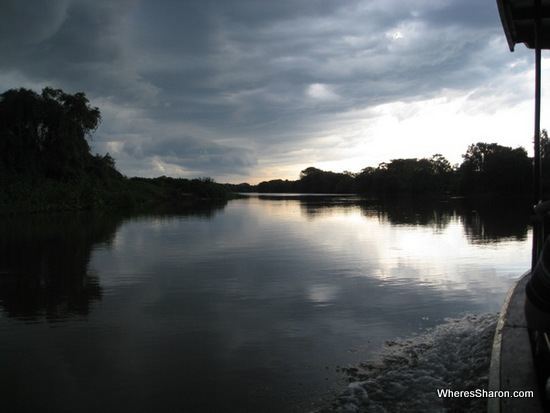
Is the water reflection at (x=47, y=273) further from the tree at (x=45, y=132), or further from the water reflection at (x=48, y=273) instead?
the tree at (x=45, y=132)

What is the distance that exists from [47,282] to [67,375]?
6.17 meters

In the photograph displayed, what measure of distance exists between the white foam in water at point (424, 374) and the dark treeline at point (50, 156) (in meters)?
35.9

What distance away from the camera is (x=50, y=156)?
156ft

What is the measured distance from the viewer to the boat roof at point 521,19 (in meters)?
4.91

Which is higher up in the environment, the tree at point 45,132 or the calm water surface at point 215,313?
the tree at point 45,132

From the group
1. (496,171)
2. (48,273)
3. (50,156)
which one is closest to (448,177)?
(496,171)

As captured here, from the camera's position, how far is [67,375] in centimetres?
587

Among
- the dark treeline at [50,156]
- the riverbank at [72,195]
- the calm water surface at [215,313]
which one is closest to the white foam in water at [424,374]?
the calm water surface at [215,313]

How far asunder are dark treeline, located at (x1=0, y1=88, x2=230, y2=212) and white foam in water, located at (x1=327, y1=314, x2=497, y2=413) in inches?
1414

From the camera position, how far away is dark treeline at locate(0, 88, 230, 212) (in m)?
40.8

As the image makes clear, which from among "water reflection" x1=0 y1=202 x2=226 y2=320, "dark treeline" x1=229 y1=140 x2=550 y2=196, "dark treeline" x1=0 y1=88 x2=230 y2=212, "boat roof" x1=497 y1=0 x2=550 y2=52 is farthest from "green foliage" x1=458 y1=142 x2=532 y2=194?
"boat roof" x1=497 y1=0 x2=550 y2=52

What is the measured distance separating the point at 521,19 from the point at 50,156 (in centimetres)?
4892

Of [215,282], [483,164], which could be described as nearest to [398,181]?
[483,164]

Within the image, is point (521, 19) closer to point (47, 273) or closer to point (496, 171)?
point (47, 273)
